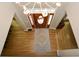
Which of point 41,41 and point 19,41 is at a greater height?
point 19,41

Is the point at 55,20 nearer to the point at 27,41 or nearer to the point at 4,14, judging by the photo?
the point at 27,41

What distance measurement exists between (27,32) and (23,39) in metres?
0.37

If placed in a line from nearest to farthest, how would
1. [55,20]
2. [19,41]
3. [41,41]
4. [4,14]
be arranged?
1. [4,14]
2. [19,41]
3. [41,41]
4. [55,20]

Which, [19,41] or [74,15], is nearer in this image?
[74,15]

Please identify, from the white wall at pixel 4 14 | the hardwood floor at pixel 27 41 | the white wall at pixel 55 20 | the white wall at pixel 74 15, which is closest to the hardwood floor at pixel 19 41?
the hardwood floor at pixel 27 41

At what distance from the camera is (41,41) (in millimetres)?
3828


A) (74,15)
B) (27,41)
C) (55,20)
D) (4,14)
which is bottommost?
(27,41)

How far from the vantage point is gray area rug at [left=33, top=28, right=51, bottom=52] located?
3.24 metres

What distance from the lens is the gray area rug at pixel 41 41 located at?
3241mm

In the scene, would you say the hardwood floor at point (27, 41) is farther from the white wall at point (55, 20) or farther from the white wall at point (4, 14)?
the white wall at point (4, 14)

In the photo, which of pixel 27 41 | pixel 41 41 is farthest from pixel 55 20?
pixel 27 41

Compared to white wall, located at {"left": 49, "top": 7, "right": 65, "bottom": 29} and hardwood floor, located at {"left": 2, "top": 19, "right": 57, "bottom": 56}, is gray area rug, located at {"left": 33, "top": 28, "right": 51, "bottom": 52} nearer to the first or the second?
hardwood floor, located at {"left": 2, "top": 19, "right": 57, "bottom": 56}

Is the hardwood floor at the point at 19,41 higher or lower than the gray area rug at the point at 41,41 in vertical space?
higher

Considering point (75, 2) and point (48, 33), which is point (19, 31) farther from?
point (75, 2)
